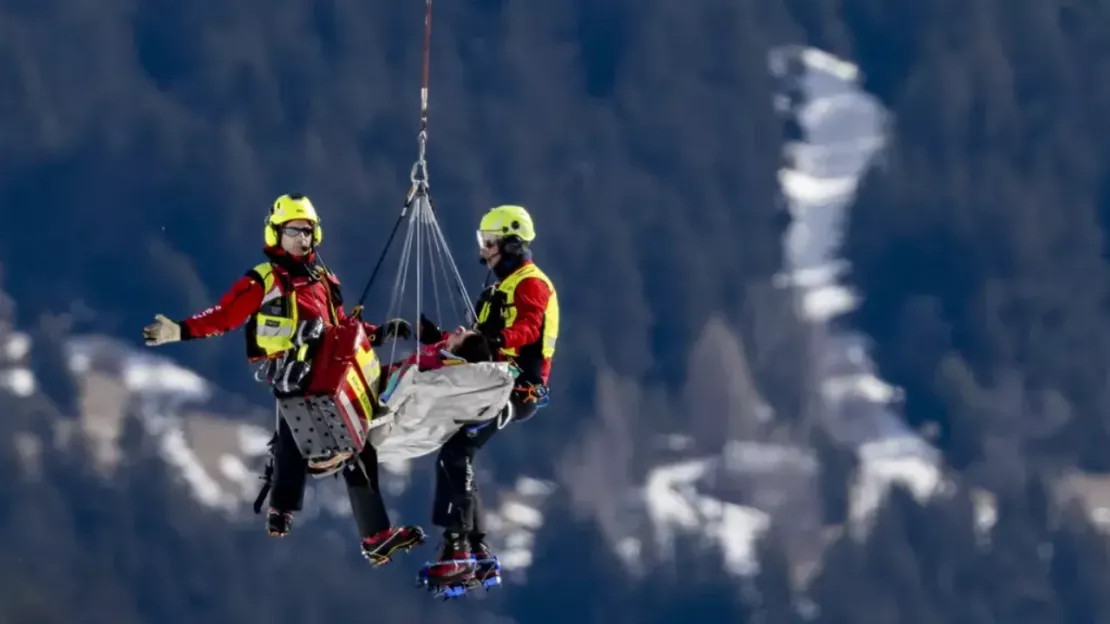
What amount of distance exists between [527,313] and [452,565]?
2434 millimetres

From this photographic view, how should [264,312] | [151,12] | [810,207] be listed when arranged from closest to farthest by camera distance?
[264,312] < [151,12] < [810,207]

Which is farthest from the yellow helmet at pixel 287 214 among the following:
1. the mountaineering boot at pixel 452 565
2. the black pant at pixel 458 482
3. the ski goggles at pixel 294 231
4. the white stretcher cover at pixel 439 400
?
the mountaineering boot at pixel 452 565

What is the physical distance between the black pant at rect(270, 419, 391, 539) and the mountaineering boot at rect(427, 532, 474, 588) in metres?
0.58

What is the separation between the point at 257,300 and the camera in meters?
22.7

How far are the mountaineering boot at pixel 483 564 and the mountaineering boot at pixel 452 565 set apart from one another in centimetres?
8

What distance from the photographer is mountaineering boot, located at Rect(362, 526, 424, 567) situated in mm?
23406

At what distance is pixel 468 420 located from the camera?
77.1 feet

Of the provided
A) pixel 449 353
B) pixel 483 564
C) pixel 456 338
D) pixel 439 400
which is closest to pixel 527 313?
pixel 456 338

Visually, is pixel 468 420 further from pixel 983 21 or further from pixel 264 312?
pixel 983 21

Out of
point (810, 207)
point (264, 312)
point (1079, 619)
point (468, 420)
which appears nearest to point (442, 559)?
point (468, 420)

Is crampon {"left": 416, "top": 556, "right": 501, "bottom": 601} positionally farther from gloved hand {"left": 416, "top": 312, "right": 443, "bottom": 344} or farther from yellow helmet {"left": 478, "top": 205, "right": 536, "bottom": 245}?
yellow helmet {"left": 478, "top": 205, "right": 536, "bottom": 245}

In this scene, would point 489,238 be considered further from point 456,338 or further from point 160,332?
point 160,332

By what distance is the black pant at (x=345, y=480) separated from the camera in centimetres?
2355

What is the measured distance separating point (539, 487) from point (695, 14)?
9.65 meters
